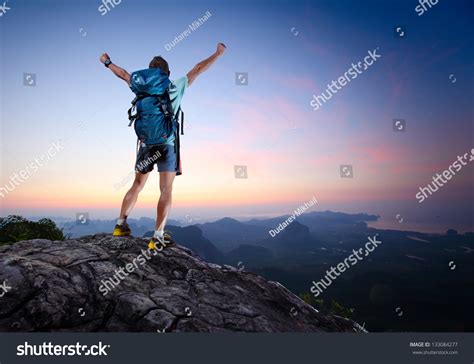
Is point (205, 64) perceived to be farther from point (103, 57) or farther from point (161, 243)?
point (161, 243)

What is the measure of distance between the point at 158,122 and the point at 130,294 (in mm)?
2749

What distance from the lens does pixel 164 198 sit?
5363 millimetres

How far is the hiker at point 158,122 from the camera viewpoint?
5164 mm

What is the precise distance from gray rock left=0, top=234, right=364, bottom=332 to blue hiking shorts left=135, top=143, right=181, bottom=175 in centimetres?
154

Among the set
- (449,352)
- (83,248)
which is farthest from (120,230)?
(449,352)

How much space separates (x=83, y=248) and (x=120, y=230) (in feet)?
2.29

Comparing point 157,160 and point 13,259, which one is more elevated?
point 157,160

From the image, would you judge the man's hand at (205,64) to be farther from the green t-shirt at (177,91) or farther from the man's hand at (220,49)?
the green t-shirt at (177,91)

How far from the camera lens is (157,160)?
5.33 metres

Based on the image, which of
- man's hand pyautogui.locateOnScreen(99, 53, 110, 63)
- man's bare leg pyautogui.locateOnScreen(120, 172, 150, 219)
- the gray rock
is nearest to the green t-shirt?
man's bare leg pyautogui.locateOnScreen(120, 172, 150, 219)

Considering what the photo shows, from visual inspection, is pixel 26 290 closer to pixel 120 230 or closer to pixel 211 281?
pixel 120 230

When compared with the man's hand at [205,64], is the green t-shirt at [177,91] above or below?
below

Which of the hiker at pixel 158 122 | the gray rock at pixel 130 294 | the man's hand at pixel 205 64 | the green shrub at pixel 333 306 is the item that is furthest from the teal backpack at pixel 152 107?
the green shrub at pixel 333 306

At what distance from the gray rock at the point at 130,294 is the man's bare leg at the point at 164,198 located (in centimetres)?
78
